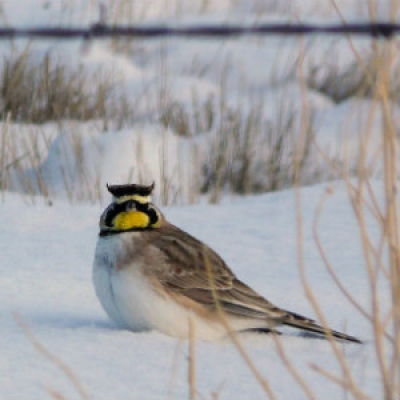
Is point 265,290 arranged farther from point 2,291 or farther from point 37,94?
point 37,94

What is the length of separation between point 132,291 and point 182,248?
32cm

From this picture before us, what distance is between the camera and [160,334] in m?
3.77

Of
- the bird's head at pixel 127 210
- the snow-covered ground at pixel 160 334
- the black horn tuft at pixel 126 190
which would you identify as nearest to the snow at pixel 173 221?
the snow-covered ground at pixel 160 334

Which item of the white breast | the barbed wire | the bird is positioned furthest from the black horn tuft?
the barbed wire

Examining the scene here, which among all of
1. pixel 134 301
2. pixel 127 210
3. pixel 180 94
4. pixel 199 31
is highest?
pixel 199 31

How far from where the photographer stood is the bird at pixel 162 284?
146 inches

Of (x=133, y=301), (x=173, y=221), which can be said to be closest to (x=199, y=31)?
(x=133, y=301)

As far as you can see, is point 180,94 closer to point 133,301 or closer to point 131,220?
point 131,220

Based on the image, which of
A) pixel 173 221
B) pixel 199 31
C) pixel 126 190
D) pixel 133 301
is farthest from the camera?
pixel 173 221

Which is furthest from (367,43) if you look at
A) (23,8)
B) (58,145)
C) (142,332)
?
(142,332)

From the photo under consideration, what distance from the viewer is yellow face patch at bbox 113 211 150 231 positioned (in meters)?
3.91

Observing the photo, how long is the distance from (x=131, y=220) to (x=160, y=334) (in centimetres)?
40

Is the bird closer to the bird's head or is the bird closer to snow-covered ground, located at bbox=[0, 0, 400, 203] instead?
the bird's head

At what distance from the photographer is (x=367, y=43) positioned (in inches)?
518
